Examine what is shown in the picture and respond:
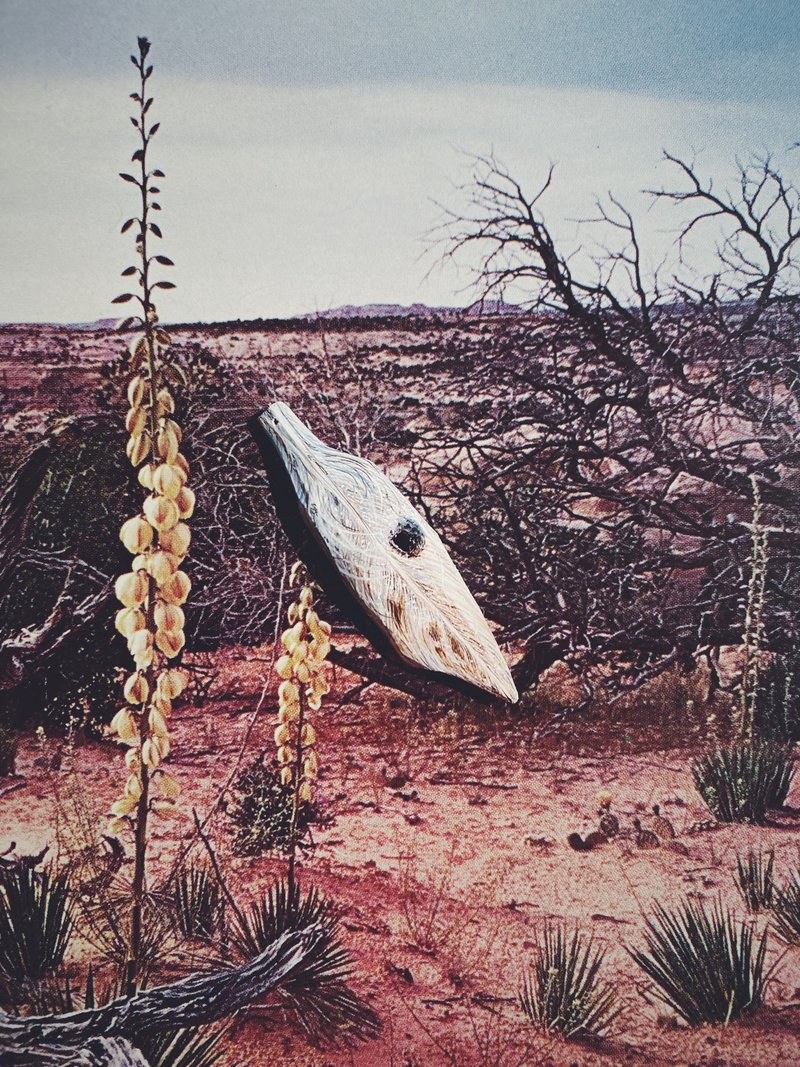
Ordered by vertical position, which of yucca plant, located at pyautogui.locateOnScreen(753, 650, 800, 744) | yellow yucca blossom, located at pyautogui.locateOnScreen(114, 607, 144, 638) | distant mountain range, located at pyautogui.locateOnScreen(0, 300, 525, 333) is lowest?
yucca plant, located at pyautogui.locateOnScreen(753, 650, 800, 744)

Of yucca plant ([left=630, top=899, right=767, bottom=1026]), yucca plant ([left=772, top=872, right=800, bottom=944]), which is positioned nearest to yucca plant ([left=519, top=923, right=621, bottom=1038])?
yucca plant ([left=630, top=899, right=767, bottom=1026])

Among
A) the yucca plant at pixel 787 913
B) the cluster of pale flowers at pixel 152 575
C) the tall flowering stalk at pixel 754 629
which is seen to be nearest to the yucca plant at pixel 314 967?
the cluster of pale flowers at pixel 152 575

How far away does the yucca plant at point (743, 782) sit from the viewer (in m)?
2.60

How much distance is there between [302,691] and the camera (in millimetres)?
2225

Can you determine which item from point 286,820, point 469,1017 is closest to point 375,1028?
point 469,1017

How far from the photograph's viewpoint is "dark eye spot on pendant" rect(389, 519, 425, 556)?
1.85 meters

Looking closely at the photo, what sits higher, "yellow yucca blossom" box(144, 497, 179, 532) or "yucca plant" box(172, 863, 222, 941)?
"yellow yucca blossom" box(144, 497, 179, 532)

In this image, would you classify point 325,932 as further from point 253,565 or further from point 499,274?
point 499,274

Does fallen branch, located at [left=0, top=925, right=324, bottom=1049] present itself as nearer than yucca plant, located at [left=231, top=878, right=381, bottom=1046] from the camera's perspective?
Yes

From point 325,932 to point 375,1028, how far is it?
0.22 metres

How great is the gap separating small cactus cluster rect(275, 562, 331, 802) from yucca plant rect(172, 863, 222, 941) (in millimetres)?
288

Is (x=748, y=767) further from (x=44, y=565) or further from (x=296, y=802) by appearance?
(x=44, y=565)

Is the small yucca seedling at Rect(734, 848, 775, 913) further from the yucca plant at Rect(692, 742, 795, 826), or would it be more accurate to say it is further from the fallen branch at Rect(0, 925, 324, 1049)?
the fallen branch at Rect(0, 925, 324, 1049)

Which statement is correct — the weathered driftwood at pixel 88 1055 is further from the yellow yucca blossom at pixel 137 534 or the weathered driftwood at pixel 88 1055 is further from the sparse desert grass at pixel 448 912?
the yellow yucca blossom at pixel 137 534
